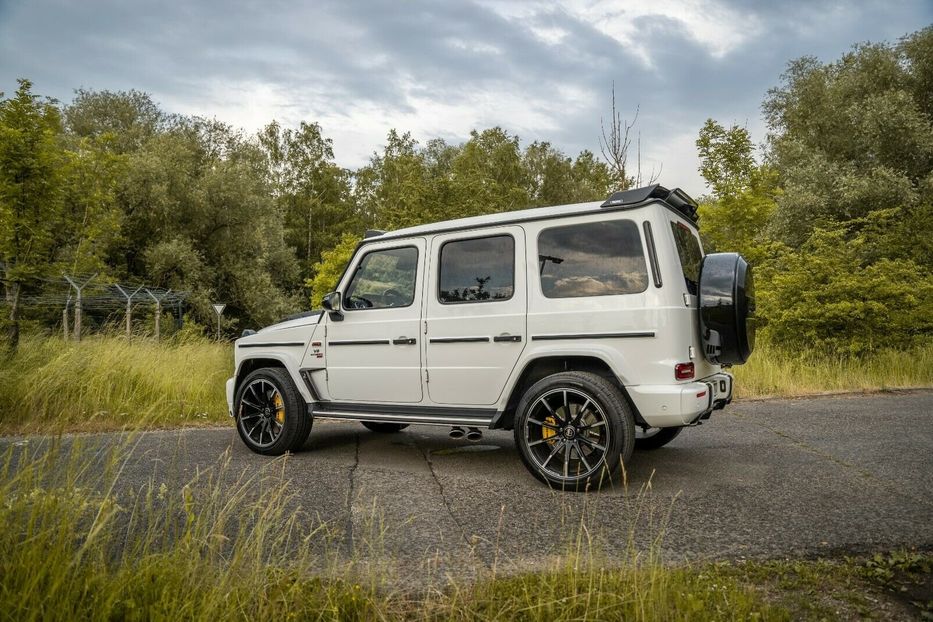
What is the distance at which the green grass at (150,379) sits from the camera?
7301 mm

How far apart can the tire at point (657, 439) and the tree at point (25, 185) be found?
857cm

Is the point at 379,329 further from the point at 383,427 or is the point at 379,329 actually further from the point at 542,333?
the point at 383,427

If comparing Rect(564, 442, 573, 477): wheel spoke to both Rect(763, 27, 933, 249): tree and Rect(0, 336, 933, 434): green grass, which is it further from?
Rect(763, 27, 933, 249): tree

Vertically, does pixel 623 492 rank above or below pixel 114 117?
below

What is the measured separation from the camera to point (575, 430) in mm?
4301

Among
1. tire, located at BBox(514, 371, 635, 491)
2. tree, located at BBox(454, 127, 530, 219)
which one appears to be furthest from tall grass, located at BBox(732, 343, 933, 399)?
tree, located at BBox(454, 127, 530, 219)

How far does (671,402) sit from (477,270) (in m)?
1.81

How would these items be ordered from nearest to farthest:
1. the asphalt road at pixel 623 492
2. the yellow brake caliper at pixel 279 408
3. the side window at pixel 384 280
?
the asphalt road at pixel 623 492 → the side window at pixel 384 280 → the yellow brake caliper at pixel 279 408

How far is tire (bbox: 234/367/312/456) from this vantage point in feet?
18.3

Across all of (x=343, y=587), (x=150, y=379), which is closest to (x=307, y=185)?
(x=150, y=379)

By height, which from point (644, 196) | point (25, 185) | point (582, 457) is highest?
point (25, 185)

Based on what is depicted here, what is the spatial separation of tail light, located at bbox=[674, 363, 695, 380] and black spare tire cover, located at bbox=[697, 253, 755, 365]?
378 millimetres

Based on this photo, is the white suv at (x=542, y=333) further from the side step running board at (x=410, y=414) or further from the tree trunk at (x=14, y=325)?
the tree trunk at (x=14, y=325)

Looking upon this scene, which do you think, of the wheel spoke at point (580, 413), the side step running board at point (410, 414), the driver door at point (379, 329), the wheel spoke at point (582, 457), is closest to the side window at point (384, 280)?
the driver door at point (379, 329)
